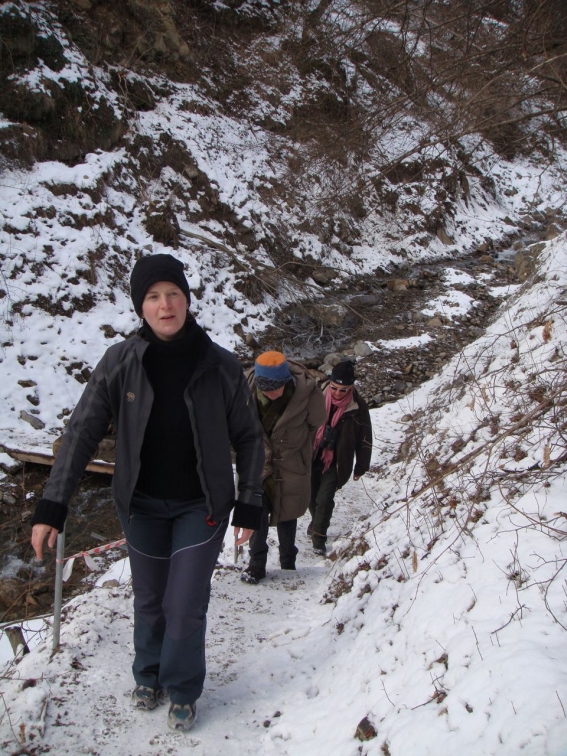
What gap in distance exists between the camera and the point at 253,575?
13.2ft

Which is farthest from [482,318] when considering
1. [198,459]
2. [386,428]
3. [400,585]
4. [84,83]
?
[198,459]

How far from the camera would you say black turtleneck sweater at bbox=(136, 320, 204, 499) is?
2.27 m

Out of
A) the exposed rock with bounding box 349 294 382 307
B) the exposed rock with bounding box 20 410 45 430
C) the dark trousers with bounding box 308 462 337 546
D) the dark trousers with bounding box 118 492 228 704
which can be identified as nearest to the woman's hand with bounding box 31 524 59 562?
the dark trousers with bounding box 118 492 228 704

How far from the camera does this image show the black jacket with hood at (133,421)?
224 centimetres

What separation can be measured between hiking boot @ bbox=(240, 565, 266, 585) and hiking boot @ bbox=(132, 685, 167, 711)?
5.15 ft

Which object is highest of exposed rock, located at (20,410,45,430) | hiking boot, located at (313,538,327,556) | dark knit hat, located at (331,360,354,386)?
dark knit hat, located at (331,360,354,386)

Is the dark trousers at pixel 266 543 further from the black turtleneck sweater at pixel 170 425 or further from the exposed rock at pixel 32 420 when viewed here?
the exposed rock at pixel 32 420

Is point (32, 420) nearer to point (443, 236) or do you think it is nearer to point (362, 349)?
point (362, 349)

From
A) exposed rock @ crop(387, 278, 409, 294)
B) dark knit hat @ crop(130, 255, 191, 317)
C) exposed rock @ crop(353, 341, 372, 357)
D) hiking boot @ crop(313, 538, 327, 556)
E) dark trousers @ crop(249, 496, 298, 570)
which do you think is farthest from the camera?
exposed rock @ crop(387, 278, 409, 294)

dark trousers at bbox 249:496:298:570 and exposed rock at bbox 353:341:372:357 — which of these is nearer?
dark trousers at bbox 249:496:298:570

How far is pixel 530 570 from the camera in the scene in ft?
7.31

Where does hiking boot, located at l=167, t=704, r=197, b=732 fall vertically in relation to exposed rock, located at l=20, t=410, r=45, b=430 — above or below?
below

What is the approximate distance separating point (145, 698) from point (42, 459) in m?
4.74

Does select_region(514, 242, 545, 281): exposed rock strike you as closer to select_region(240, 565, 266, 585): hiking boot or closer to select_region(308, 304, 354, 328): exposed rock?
select_region(308, 304, 354, 328): exposed rock
